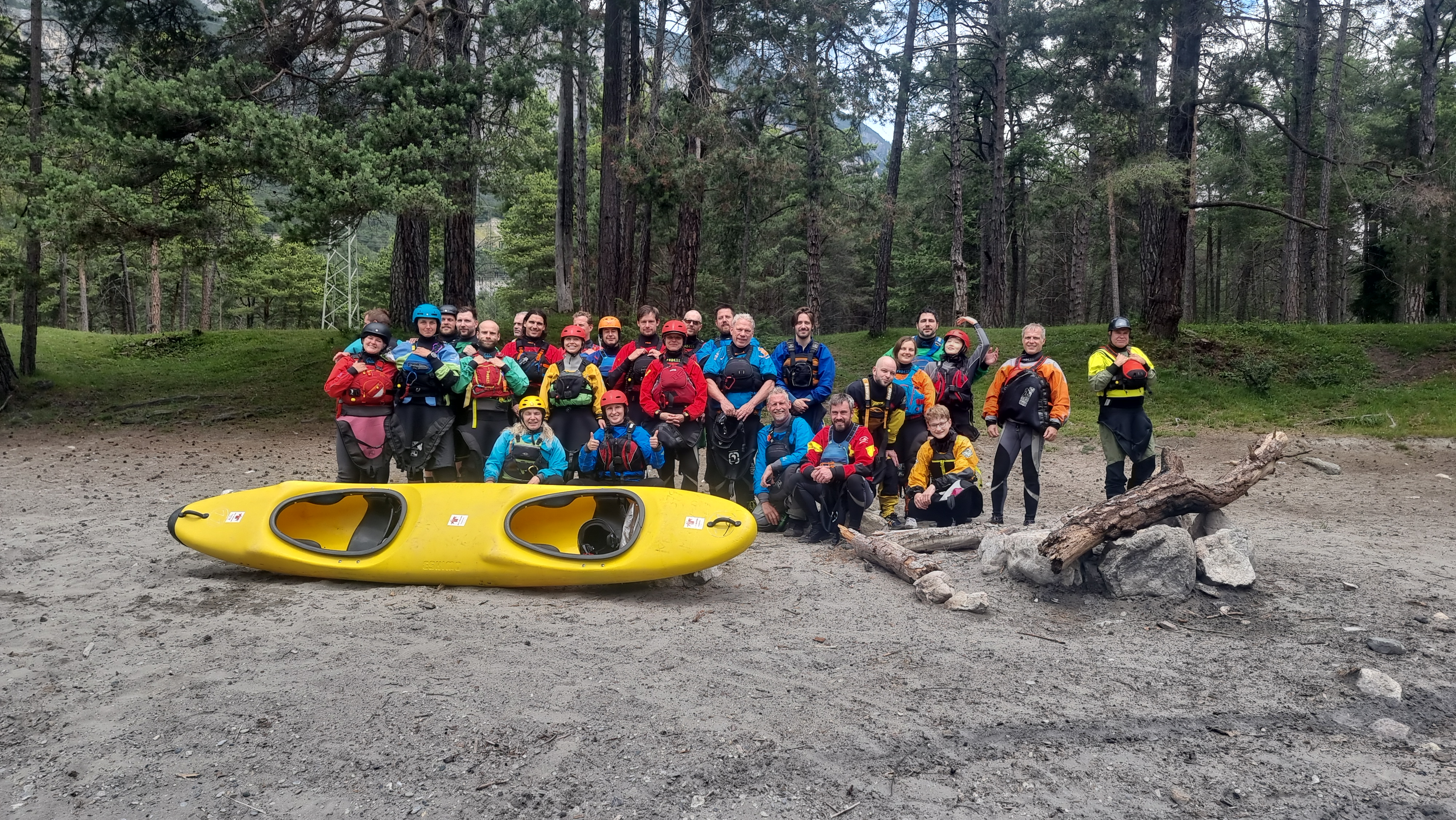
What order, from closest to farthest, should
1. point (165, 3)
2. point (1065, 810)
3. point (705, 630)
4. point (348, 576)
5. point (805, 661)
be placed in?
point (1065, 810) < point (805, 661) < point (705, 630) < point (348, 576) < point (165, 3)

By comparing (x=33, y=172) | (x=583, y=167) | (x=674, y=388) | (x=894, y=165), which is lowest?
(x=674, y=388)

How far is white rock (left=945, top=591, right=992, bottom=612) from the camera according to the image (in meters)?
4.66

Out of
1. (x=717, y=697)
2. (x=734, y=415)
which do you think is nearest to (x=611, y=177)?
(x=734, y=415)

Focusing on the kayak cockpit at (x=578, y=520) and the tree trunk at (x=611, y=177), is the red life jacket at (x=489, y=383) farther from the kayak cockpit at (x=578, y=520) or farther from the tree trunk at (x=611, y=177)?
the tree trunk at (x=611, y=177)

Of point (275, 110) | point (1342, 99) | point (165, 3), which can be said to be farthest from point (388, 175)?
point (1342, 99)

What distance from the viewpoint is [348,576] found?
5.20 metres

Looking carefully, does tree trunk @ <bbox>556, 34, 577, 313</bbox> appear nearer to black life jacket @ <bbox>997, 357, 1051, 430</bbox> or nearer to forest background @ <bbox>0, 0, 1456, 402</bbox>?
forest background @ <bbox>0, 0, 1456, 402</bbox>

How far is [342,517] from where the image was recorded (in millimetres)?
6156

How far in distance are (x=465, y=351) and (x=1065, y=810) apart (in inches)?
231

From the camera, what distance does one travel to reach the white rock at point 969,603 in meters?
4.66

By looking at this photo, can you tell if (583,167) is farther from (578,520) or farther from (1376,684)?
(1376,684)

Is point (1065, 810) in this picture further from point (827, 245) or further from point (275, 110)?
point (827, 245)

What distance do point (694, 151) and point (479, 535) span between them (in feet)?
34.4

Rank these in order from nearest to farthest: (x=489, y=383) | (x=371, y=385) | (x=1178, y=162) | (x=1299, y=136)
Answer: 1. (x=371, y=385)
2. (x=489, y=383)
3. (x=1178, y=162)
4. (x=1299, y=136)
